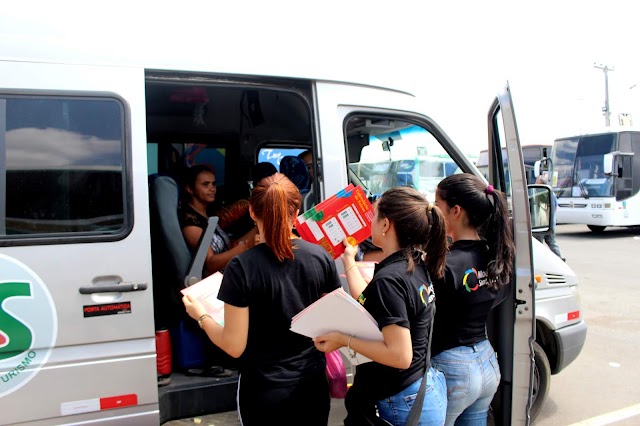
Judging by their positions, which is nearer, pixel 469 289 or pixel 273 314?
pixel 273 314

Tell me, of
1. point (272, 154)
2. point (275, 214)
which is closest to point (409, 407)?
point (275, 214)

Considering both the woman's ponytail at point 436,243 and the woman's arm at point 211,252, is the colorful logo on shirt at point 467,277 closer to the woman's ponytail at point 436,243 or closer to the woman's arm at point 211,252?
the woman's ponytail at point 436,243

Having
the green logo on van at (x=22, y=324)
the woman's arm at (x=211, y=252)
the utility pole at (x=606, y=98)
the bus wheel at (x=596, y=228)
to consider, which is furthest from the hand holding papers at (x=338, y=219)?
the utility pole at (x=606, y=98)

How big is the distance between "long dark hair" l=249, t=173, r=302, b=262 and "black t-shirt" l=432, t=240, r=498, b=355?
0.73 meters

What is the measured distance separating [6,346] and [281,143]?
11.1ft

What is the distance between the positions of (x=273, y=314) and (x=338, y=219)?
34.6 inches

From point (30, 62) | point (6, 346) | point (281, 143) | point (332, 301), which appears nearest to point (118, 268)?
point (6, 346)

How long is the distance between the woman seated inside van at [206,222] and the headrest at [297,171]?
0.48 metres

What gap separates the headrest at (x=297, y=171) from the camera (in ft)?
13.3

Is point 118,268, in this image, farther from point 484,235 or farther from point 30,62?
point 484,235

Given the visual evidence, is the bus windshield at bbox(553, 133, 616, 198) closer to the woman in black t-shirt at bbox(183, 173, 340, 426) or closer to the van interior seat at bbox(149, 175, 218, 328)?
the van interior seat at bbox(149, 175, 218, 328)

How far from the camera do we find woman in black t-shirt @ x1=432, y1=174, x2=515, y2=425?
7.43 feet

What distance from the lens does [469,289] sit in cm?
229

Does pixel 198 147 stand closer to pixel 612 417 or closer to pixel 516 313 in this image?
pixel 516 313
